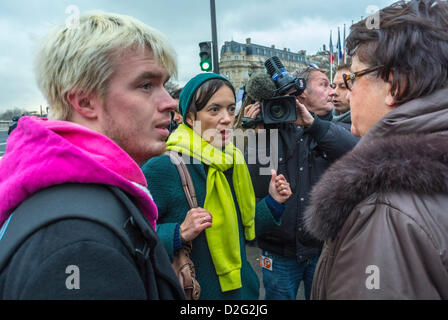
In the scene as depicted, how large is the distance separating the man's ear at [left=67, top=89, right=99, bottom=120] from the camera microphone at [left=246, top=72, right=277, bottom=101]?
1.54m

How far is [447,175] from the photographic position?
922mm

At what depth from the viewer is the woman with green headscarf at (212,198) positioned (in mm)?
1854

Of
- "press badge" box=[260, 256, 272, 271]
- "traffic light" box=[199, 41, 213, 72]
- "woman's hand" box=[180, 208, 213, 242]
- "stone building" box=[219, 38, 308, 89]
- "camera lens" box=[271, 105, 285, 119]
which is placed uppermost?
"stone building" box=[219, 38, 308, 89]

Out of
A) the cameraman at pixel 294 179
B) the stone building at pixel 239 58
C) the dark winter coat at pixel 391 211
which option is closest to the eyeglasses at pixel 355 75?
the dark winter coat at pixel 391 211

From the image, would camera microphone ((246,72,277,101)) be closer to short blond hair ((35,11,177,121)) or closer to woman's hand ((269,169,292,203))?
woman's hand ((269,169,292,203))

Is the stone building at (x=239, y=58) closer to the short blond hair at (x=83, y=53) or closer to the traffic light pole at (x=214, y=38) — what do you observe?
the traffic light pole at (x=214, y=38)

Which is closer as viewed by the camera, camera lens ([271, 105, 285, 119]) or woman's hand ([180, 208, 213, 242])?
woman's hand ([180, 208, 213, 242])

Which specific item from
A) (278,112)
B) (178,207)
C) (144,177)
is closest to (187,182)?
(178,207)

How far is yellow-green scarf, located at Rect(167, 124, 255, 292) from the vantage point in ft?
6.26

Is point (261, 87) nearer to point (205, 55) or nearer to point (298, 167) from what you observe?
point (298, 167)

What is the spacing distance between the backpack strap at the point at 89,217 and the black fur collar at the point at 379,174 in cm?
61

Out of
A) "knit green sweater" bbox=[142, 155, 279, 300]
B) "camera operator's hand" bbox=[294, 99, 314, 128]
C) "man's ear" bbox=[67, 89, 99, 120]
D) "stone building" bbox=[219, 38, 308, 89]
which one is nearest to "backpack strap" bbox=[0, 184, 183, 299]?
"man's ear" bbox=[67, 89, 99, 120]

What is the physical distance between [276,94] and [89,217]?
6.47ft

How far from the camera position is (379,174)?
39.1 inches
